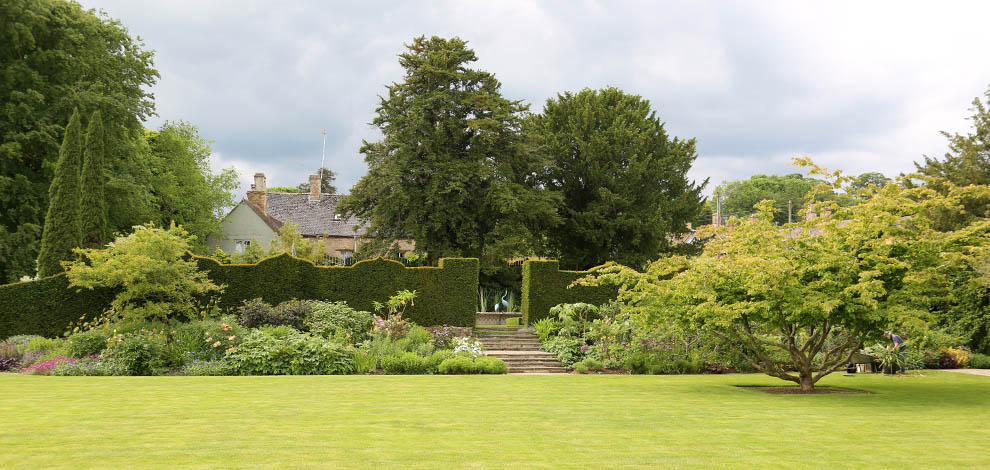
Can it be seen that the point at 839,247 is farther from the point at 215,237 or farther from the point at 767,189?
the point at 767,189

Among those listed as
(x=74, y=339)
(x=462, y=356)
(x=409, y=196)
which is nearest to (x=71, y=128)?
(x=74, y=339)

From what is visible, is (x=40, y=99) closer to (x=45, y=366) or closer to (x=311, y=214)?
(x=45, y=366)

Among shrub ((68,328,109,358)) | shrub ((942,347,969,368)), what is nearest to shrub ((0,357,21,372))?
shrub ((68,328,109,358))

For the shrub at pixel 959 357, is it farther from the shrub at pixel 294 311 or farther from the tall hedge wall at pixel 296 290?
the shrub at pixel 294 311

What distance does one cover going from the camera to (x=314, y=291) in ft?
67.1

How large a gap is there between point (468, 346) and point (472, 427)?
441 inches

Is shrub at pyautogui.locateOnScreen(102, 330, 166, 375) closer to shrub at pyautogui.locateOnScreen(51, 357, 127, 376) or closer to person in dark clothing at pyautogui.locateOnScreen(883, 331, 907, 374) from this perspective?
shrub at pyautogui.locateOnScreen(51, 357, 127, 376)

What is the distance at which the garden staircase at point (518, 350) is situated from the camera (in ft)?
59.2

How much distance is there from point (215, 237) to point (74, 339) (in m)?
28.9

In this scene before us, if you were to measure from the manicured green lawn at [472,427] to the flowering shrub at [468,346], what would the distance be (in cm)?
535

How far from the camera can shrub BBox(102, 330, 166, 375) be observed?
1490cm

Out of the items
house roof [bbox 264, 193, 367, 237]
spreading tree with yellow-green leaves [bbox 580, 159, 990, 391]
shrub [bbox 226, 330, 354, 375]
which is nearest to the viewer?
spreading tree with yellow-green leaves [bbox 580, 159, 990, 391]

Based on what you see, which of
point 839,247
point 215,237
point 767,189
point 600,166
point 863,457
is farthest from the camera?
point 767,189

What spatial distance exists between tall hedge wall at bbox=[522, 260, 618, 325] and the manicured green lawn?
9.90 metres
